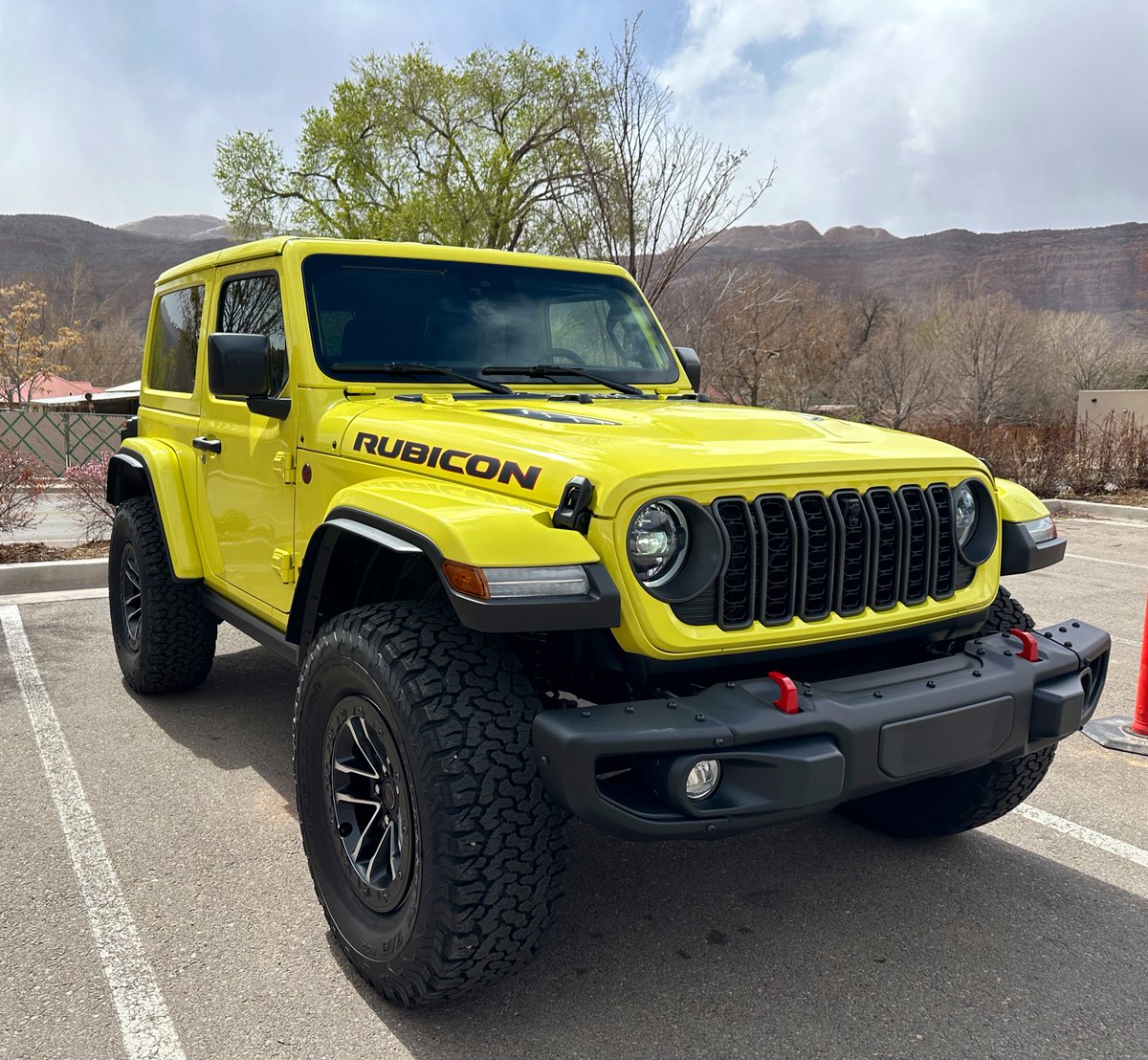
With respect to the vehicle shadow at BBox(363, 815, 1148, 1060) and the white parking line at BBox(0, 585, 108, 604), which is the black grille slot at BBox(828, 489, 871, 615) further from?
the white parking line at BBox(0, 585, 108, 604)

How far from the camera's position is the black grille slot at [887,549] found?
2.69 m

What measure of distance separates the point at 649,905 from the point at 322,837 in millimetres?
1033

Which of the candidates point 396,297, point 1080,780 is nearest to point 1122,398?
point 1080,780

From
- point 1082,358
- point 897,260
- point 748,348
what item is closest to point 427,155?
point 748,348

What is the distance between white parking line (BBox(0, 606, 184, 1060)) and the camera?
2.43 meters

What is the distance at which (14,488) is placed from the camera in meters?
8.82

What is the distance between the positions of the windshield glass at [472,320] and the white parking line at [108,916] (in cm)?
182

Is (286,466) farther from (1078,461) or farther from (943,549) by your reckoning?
(1078,461)

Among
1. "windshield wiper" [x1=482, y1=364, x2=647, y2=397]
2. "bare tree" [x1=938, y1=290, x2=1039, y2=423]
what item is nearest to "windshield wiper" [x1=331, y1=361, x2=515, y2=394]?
"windshield wiper" [x1=482, y1=364, x2=647, y2=397]

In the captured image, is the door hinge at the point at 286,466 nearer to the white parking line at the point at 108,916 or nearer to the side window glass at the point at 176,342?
the side window glass at the point at 176,342

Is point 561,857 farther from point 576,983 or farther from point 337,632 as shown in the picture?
point 337,632

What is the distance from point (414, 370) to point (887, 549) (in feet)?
5.78

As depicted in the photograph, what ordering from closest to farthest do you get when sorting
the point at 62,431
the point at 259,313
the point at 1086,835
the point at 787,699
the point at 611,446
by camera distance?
the point at 787,699 → the point at 611,446 → the point at 1086,835 → the point at 259,313 → the point at 62,431

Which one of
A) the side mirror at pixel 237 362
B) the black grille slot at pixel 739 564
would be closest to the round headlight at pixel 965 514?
the black grille slot at pixel 739 564
